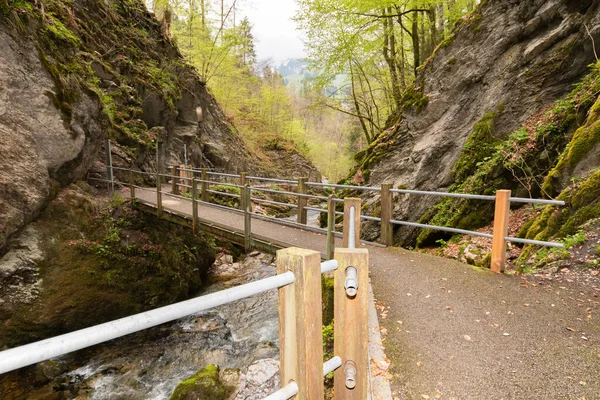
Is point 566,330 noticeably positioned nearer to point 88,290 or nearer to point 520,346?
point 520,346

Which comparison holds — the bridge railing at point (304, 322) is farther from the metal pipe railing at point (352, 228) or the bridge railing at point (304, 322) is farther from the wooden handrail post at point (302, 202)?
the wooden handrail post at point (302, 202)

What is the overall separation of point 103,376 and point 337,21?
13097 millimetres

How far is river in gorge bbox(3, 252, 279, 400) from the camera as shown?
4.77 m

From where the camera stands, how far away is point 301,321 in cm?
134

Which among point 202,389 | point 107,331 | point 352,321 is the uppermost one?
point 107,331

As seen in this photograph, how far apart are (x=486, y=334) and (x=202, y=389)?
345 centimetres

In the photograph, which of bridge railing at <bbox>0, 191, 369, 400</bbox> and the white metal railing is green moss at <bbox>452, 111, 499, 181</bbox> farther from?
the white metal railing

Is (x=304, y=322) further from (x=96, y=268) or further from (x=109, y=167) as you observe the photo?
(x=109, y=167)

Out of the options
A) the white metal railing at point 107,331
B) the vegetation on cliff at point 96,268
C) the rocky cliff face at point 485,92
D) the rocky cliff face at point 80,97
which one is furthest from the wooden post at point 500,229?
the rocky cliff face at point 80,97

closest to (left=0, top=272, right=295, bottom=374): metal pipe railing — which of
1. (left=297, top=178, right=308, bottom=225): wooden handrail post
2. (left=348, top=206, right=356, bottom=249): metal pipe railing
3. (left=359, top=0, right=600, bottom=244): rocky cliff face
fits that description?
(left=348, top=206, right=356, bottom=249): metal pipe railing

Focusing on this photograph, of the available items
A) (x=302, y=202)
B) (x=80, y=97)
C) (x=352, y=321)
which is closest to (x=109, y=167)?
(x=80, y=97)

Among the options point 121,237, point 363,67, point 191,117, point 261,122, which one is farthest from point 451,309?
point 261,122

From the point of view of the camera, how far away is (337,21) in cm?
1228

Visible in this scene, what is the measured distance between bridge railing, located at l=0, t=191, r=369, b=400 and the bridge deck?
94 centimetres
